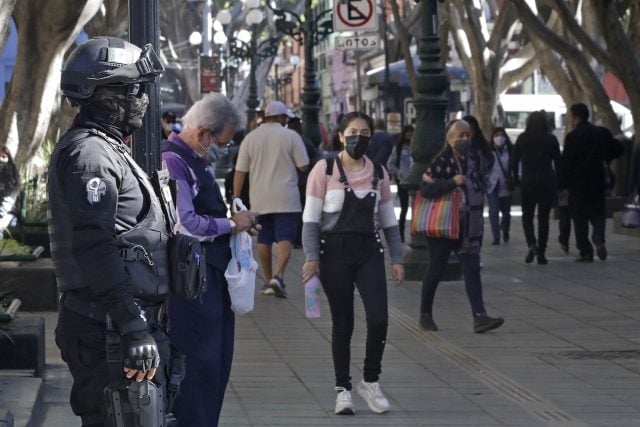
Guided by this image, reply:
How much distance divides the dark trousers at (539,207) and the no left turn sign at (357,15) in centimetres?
546

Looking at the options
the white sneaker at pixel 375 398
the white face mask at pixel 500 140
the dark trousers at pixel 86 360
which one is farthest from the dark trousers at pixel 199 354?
the white face mask at pixel 500 140

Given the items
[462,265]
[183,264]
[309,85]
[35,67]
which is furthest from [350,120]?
[309,85]

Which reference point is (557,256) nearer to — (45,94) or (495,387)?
(45,94)

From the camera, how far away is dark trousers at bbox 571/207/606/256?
17750 millimetres

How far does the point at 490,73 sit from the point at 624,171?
6.50m

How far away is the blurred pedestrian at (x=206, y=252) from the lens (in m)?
6.58

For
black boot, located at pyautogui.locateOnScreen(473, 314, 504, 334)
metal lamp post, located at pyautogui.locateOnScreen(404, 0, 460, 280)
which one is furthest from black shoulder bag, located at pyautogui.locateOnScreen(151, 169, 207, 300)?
metal lamp post, located at pyautogui.locateOnScreen(404, 0, 460, 280)

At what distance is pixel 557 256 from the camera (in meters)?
18.7

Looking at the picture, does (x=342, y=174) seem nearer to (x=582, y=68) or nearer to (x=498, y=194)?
(x=498, y=194)

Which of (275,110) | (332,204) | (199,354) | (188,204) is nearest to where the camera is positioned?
(199,354)

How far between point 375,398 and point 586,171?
991 cm

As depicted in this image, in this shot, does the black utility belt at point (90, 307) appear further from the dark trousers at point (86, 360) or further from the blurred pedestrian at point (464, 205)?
the blurred pedestrian at point (464, 205)

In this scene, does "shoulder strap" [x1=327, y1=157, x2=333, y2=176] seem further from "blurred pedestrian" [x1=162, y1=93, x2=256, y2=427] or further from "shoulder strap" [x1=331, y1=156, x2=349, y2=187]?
"blurred pedestrian" [x1=162, y1=93, x2=256, y2=427]

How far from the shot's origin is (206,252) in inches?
269
